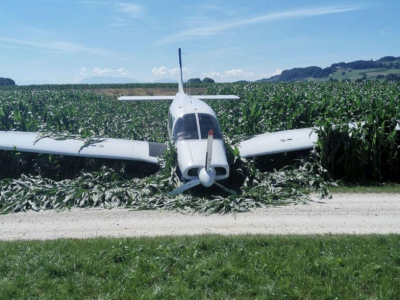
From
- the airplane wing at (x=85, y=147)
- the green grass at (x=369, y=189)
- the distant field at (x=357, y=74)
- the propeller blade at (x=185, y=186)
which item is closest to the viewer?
the propeller blade at (x=185, y=186)

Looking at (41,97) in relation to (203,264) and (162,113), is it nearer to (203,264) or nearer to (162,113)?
(162,113)

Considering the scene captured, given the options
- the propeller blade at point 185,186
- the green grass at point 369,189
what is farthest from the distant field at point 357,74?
the propeller blade at point 185,186

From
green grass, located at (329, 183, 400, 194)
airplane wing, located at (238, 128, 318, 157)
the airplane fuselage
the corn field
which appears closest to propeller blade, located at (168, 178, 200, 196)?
the corn field

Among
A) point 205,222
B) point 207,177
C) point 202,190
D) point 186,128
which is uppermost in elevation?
point 186,128

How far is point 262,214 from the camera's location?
1060 cm

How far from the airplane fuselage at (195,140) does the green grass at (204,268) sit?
3.57m

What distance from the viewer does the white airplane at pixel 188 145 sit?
39.0 feet

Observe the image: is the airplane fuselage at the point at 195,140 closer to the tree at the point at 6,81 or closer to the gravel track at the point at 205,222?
the gravel track at the point at 205,222

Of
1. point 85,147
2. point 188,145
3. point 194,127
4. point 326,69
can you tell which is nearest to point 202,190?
point 188,145

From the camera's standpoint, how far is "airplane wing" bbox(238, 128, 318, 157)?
571 inches

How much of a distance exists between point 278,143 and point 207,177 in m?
4.81

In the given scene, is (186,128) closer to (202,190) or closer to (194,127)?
(194,127)

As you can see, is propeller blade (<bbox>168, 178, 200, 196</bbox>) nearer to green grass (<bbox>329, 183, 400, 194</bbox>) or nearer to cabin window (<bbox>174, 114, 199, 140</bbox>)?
cabin window (<bbox>174, 114, 199, 140</bbox>)

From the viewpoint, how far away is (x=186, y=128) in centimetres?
1354
